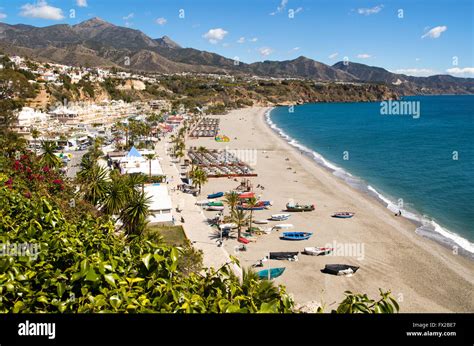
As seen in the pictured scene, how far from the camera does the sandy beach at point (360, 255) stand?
21.7 m

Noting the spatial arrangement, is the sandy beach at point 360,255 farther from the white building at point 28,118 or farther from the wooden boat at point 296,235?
the white building at point 28,118

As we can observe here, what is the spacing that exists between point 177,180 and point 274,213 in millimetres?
14961

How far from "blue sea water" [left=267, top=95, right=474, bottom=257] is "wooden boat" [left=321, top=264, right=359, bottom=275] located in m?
10.7

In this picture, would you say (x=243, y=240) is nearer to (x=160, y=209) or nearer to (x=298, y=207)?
(x=160, y=209)

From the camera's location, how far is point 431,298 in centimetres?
2158

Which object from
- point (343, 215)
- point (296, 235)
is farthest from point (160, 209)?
point (343, 215)

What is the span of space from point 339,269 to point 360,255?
3.54 metres

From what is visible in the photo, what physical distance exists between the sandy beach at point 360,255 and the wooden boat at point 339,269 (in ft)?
1.44

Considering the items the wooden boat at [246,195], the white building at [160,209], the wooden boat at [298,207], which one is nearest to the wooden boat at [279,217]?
the wooden boat at [298,207]

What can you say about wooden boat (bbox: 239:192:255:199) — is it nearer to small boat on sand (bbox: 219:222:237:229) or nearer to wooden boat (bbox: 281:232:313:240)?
small boat on sand (bbox: 219:222:237:229)

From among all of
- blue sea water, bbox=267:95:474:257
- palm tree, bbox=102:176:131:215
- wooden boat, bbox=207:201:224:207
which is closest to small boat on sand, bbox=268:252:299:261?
palm tree, bbox=102:176:131:215

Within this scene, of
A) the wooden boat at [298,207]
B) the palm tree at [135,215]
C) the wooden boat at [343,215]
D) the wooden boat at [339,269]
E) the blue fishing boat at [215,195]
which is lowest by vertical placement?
the wooden boat at [339,269]

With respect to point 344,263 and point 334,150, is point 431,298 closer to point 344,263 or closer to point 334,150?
point 344,263
